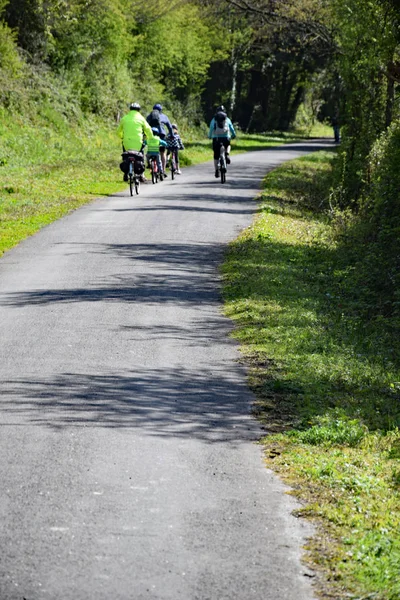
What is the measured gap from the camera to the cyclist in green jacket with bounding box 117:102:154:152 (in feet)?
84.0

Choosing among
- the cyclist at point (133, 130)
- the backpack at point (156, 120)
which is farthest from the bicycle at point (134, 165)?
the backpack at point (156, 120)

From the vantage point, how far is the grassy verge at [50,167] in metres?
22.9

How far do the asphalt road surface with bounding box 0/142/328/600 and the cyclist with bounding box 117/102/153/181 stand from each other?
9325 mm

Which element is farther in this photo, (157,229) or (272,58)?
(272,58)

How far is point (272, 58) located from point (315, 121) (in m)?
18.4

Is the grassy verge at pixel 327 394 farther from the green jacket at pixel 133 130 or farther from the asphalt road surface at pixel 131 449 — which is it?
the green jacket at pixel 133 130

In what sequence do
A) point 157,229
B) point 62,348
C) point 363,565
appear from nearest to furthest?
point 363,565 < point 62,348 < point 157,229

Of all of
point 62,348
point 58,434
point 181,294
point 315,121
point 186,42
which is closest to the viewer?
point 58,434

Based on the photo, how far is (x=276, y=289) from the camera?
15.2 metres

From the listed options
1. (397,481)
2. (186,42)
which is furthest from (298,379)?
(186,42)

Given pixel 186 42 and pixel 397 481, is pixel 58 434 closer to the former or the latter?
pixel 397 481

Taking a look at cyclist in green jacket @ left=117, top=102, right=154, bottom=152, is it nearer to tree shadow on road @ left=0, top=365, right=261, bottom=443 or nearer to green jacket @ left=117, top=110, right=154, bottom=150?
green jacket @ left=117, top=110, right=154, bottom=150

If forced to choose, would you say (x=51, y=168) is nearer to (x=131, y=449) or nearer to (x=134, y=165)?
(x=134, y=165)

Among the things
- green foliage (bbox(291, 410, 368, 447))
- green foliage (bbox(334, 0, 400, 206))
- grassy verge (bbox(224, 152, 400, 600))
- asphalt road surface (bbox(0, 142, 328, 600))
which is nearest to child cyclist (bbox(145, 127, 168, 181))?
green foliage (bbox(334, 0, 400, 206))
